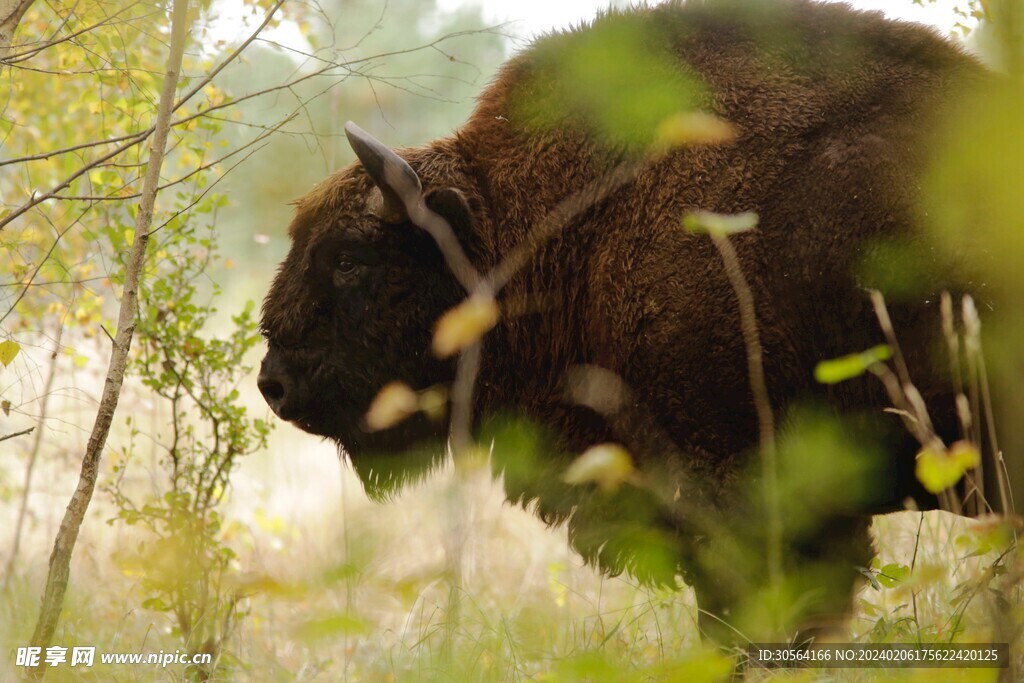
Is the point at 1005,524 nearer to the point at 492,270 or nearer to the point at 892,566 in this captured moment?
the point at 892,566

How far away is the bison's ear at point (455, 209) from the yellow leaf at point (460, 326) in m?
0.24

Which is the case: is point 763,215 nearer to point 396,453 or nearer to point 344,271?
point 344,271

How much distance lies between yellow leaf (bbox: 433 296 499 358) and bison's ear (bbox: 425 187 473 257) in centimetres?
24

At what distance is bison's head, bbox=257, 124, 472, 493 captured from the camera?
4035mm

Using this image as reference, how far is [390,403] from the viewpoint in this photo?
412cm

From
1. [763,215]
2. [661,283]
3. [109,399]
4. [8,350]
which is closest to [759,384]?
[661,283]

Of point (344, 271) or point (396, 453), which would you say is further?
point (396, 453)

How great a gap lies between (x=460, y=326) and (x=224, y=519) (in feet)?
7.96

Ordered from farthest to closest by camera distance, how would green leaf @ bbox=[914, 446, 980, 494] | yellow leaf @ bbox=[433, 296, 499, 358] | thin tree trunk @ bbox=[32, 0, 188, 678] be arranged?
yellow leaf @ bbox=[433, 296, 499, 358] < thin tree trunk @ bbox=[32, 0, 188, 678] < green leaf @ bbox=[914, 446, 980, 494]

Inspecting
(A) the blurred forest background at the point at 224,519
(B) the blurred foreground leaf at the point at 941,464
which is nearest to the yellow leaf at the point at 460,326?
(A) the blurred forest background at the point at 224,519

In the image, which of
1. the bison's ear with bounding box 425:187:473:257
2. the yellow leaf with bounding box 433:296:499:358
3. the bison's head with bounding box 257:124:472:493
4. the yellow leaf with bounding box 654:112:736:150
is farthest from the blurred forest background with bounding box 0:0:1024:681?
the yellow leaf with bounding box 654:112:736:150

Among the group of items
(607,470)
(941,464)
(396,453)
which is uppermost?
(396,453)

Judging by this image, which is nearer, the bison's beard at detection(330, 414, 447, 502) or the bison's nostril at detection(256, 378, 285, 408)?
the bison's nostril at detection(256, 378, 285, 408)

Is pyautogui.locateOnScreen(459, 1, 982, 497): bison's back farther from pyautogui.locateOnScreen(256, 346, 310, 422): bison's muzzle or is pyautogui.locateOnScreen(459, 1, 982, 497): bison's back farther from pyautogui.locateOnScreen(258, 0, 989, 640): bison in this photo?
pyautogui.locateOnScreen(256, 346, 310, 422): bison's muzzle
